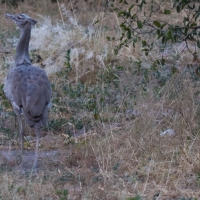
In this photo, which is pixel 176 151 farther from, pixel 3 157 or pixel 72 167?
pixel 3 157

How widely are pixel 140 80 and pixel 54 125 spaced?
208cm

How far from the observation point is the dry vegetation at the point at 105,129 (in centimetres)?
476

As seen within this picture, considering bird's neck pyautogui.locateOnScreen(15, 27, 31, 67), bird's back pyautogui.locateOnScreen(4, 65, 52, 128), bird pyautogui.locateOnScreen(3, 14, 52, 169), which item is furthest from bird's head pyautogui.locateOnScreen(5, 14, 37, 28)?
bird's back pyautogui.locateOnScreen(4, 65, 52, 128)

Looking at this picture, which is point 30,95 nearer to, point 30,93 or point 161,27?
point 30,93

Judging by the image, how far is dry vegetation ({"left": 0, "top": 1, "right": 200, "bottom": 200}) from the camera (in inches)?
187

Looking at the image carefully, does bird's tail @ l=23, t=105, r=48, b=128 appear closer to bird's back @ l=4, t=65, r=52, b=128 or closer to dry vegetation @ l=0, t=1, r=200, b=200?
bird's back @ l=4, t=65, r=52, b=128

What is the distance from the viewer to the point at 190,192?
4598 mm

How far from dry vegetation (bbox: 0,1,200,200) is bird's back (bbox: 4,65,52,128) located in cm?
46

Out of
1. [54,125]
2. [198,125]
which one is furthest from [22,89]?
[198,125]

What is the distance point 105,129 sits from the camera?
5.95 m

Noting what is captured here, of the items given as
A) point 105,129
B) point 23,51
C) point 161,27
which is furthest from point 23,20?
point 161,27

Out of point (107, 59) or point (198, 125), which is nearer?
point (198, 125)

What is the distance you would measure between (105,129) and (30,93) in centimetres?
82

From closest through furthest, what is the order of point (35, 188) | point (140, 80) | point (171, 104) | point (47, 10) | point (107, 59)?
point (35, 188)
point (171, 104)
point (140, 80)
point (107, 59)
point (47, 10)
